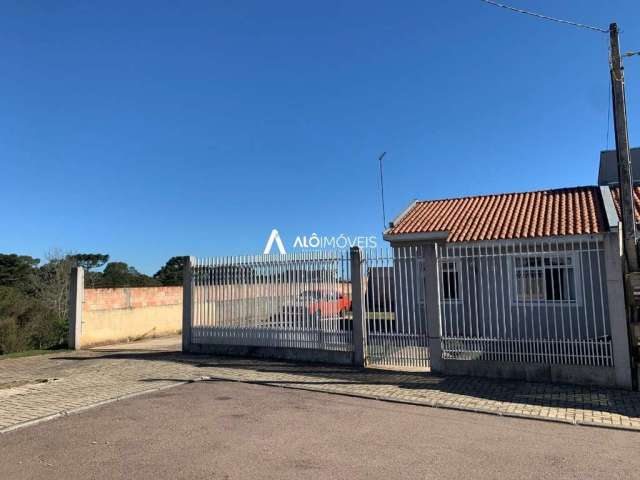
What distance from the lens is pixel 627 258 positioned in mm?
8031

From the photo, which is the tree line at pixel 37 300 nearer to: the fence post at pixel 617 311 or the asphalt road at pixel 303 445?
the asphalt road at pixel 303 445

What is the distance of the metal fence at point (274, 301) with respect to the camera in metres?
10.4

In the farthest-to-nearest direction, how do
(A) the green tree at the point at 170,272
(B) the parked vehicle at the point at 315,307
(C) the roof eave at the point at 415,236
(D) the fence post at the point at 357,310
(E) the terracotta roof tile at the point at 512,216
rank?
(A) the green tree at the point at 170,272 → (C) the roof eave at the point at 415,236 → (E) the terracotta roof tile at the point at 512,216 → (B) the parked vehicle at the point at 315,307 → (D) the fence post at the point at 357,310

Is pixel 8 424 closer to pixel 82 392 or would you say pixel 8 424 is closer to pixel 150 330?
pixel 82 392

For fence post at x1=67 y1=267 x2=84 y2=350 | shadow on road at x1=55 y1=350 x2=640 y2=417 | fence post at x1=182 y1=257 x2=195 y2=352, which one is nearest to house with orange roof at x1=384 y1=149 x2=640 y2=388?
shadow on road at x1=55 y1=350 x2=640 y2=417

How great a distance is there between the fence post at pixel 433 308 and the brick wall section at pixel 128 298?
10.6 metres

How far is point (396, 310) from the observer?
381 inches

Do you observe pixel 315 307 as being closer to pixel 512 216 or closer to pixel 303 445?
pixel 303 445

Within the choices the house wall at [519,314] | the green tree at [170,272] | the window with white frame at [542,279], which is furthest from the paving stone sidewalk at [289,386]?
the green tree at [170,272]

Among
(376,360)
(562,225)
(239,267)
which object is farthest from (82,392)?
(562,225)

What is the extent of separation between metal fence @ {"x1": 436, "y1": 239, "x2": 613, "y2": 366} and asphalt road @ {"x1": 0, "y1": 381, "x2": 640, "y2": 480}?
2.41 m

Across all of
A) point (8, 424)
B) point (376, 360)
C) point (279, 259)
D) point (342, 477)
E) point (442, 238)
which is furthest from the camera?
point (442, 238)

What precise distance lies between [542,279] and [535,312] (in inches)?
28.5

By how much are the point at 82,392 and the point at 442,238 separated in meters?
10.3
